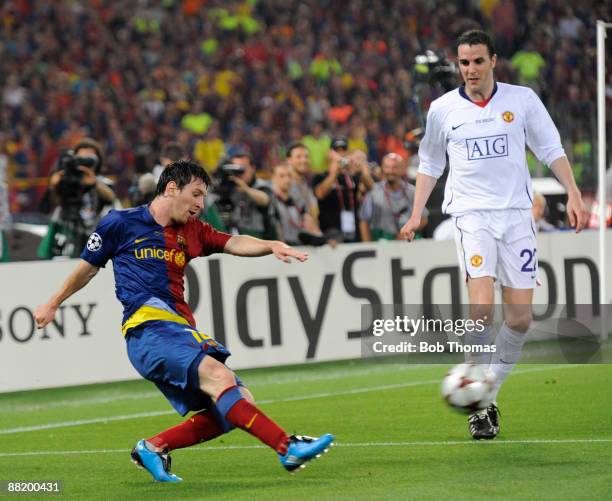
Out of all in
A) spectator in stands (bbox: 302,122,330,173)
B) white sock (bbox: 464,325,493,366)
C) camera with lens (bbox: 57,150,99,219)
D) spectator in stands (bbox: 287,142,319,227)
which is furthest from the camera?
spectator in stands (bbox: 302,122,330,173)

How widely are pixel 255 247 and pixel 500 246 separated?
5.86 feet

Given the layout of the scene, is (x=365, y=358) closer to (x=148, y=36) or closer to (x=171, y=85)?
(x=171, y=85)

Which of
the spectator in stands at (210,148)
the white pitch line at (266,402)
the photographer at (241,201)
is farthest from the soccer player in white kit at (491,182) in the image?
the spectator in stands at (210,148)

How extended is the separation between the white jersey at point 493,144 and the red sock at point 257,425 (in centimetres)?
220

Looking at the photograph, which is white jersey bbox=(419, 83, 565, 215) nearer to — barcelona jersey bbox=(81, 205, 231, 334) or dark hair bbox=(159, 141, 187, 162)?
barcelona jersey bbox=(81, 205, 231, 334)

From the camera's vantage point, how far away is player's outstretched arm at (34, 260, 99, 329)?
7.17 metres

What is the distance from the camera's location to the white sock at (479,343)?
835 cm

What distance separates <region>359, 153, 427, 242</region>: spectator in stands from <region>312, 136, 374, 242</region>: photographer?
15 centimetres

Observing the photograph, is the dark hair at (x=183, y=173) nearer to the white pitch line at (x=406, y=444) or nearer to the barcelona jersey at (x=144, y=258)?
the barcelona jersey at (x=144, y=258)

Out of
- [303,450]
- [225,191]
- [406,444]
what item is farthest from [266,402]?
[303,450]

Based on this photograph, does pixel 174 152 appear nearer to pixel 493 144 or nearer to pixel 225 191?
pixel 225 191

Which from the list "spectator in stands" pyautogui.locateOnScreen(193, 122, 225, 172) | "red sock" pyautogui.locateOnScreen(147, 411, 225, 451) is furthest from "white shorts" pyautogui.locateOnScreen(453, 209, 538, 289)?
"spectator in stands" pyautogui.locateOnScreen(193, 122, 225, 172)

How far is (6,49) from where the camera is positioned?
2359 cm

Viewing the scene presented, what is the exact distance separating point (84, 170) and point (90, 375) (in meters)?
2.49
